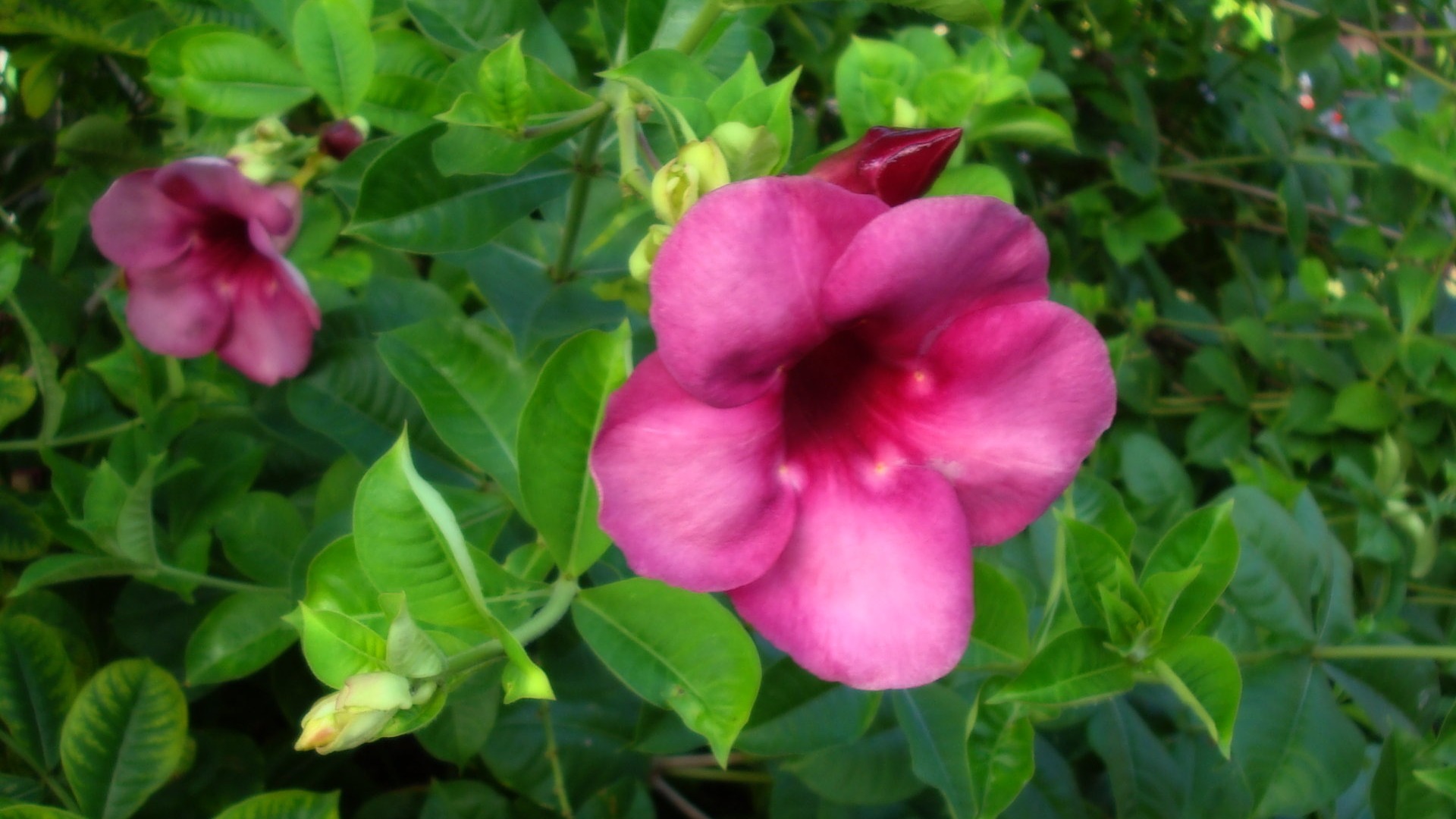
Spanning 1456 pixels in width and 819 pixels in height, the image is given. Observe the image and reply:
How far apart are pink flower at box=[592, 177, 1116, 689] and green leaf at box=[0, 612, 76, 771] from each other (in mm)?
734

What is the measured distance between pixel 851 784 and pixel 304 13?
973 mm

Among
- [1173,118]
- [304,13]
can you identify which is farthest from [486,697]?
[1173,118]

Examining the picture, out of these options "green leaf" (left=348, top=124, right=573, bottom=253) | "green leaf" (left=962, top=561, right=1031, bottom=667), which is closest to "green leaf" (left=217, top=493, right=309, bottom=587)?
"green leaf" (left=348, top=124, right=573, bottom=253)

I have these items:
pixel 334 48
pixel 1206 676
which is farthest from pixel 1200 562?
pixel 334 48

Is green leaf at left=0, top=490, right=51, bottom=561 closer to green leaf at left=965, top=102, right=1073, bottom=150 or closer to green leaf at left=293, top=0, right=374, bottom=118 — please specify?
green leaf at left=293, top=0, right=374, bottom=118

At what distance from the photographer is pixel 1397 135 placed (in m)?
1.78

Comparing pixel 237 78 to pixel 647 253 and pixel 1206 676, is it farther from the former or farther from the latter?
pixel 1206 676

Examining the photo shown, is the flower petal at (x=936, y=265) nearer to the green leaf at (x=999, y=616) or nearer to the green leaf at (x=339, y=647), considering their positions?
the green leaf at (x=999, y=616)

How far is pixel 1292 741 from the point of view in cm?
92

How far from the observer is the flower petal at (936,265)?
624mm

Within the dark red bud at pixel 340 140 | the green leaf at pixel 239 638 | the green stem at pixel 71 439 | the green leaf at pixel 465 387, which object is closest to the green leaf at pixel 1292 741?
the green leaf at pixel 465 387

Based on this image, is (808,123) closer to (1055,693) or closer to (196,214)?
(196,214)

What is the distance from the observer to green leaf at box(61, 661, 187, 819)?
2.94 feet

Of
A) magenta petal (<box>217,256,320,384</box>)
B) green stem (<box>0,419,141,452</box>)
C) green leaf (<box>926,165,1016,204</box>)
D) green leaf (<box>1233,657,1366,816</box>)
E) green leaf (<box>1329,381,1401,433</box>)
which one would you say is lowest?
green leaf (<box>1329,381,1401,433</box>)
